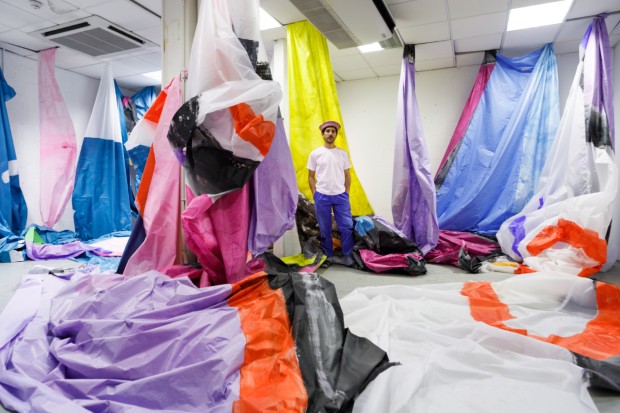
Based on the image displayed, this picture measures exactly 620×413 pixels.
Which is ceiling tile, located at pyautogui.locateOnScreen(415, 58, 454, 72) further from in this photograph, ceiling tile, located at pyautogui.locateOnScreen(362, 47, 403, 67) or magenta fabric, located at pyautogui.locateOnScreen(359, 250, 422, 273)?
magenta fabric, located at pyautogui.locateOnScreen(359, 250, 422, 273)

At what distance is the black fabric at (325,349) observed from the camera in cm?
102

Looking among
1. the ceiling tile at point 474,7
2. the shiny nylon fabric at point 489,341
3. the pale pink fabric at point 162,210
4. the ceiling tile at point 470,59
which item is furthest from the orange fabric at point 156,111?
the ceiling tile at point 470,59

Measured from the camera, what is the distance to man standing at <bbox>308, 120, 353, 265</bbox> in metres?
3.20

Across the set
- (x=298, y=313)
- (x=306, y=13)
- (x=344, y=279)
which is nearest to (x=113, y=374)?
(x=298, y=313)

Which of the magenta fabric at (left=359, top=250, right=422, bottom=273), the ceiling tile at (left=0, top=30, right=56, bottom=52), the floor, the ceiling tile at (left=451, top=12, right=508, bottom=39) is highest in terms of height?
the ceiling tile at (left=451, top=12, right=508, bottom=39)

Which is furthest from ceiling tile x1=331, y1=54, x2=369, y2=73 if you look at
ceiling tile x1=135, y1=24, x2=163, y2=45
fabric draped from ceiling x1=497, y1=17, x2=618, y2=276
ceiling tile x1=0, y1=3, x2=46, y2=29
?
ceiling tile x1=0, y1=3, x2=46, y2=29

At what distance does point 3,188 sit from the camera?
12.2 feet

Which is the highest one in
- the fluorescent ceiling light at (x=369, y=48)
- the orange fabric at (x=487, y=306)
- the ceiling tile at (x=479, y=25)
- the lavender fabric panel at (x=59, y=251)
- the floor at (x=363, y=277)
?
the ceiling tile at (x=479, y=25)

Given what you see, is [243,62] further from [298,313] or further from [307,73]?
[307,73]

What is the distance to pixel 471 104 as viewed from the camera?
431 cm

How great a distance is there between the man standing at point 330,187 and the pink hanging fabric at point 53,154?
331cm

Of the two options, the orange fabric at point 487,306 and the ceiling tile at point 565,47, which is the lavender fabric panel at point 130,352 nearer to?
the orange fabric at point 487,306

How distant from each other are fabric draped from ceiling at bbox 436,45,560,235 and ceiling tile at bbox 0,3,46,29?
4461mm

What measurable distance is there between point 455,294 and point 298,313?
0.97 m
